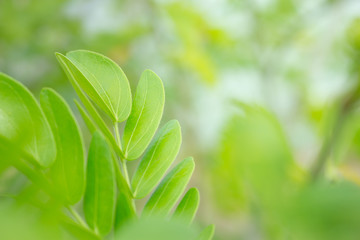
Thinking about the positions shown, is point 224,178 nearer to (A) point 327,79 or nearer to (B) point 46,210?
(B) point 46,210

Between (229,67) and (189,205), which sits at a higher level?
(229,67)

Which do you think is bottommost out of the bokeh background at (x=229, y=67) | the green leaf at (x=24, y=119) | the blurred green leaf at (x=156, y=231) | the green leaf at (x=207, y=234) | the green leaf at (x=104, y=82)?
the blurred green leaf at (x=156, y=231)

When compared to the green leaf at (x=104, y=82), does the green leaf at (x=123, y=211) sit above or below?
below

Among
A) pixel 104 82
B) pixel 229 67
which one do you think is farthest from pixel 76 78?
pixel 229 67

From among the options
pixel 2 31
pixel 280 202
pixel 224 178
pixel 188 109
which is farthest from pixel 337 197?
pixel 188 109

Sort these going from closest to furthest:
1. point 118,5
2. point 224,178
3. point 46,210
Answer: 1. point 46,210
2. point 224,178
3. point 118,5

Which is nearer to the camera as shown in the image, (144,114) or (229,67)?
(144,114)

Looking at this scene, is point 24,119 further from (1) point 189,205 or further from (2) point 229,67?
(2) point 229,67
